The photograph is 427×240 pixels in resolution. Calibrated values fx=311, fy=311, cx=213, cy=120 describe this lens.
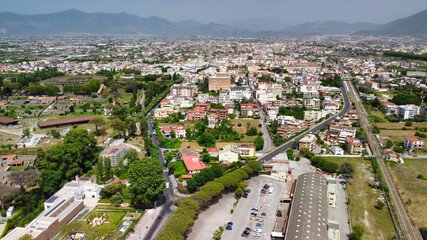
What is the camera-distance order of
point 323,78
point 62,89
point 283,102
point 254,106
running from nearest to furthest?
point 254,106 < point 283,102 < point 62,89 < point 323,78

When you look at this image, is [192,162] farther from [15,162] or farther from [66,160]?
[15,162]

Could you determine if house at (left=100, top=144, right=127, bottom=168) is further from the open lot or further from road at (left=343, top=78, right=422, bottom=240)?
road at (left=343, top=78, right=422, bottom=240)

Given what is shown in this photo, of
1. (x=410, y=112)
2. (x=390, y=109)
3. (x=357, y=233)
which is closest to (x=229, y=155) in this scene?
(x=357, y=233)

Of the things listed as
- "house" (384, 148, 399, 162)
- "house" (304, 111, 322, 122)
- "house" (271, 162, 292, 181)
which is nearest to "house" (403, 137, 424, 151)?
"house" (384, 148, 399, 162)

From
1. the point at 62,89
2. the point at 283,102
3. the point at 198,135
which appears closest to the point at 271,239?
the point at 198,135

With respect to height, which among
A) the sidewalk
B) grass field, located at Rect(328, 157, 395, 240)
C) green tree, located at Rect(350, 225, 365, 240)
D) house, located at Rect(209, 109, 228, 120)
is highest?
house, located at Rect(209, 109, 228, 120)

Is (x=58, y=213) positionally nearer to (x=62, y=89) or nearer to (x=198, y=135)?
(x=198, y=135)

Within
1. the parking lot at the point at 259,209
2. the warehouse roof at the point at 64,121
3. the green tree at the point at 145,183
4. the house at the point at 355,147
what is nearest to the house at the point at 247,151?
the parking lot at the point at 259,209

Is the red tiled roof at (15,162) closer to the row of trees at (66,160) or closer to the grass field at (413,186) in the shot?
the row of trees at (66,160)
